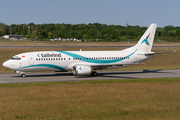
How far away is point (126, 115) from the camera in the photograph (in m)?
18.6

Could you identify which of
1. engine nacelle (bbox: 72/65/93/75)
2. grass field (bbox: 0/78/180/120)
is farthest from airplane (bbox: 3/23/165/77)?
grass field (bbox: 0/78/180/120)

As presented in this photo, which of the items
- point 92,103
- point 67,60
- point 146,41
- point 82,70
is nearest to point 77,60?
point 67,60

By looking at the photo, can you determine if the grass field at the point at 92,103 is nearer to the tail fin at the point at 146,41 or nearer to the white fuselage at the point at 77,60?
the white fuselage at the point at 77,60

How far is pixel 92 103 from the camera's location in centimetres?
2212

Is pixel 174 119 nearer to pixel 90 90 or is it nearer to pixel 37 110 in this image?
pixel 37 110

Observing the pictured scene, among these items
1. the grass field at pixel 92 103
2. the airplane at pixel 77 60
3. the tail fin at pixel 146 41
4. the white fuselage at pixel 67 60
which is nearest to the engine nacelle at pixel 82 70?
the airplane at pixel 77 60

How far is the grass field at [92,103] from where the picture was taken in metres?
18.5

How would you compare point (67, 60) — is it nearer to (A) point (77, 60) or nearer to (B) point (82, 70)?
(A) point (77, 60)

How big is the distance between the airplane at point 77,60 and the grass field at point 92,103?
10.7 meters

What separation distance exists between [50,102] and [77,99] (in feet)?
8.55

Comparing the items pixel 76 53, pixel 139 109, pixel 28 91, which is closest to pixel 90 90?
pixel 28 91

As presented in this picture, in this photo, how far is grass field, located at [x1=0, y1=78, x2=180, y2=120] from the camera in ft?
60.7

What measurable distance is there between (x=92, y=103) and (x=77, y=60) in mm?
19753

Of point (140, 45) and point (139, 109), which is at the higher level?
point (140, 45)
